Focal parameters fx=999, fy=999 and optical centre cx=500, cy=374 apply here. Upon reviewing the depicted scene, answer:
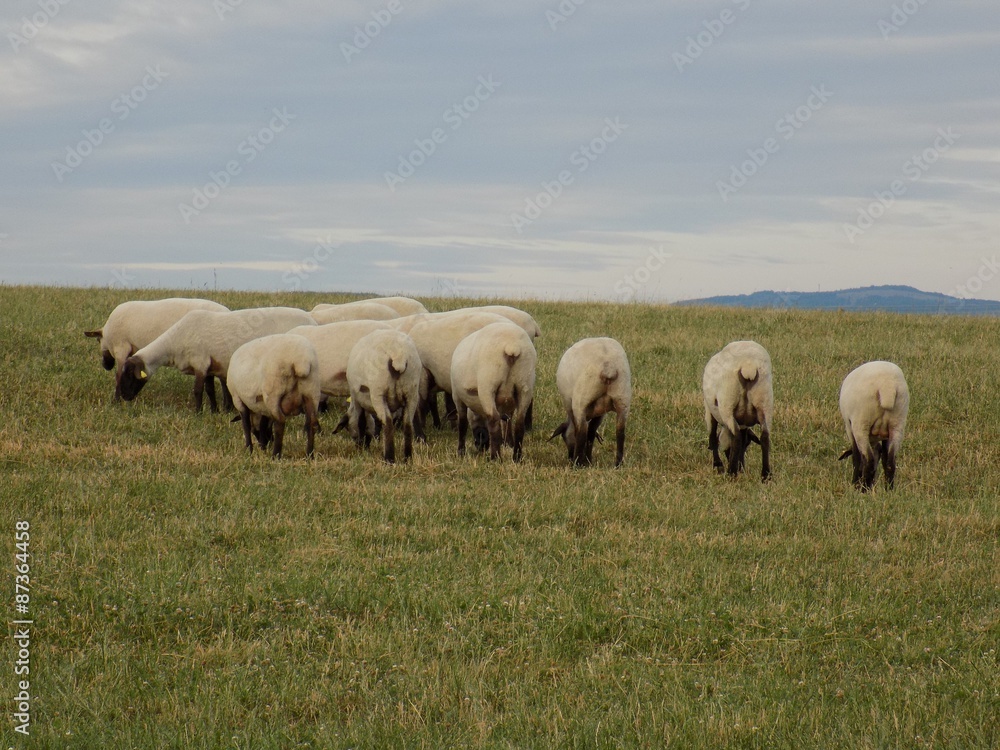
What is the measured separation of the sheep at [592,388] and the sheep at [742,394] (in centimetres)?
103

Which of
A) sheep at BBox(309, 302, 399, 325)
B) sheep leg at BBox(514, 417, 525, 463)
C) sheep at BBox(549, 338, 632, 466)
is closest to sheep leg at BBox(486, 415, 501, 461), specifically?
sheep leg at BBox(514, 417, 525, 463)

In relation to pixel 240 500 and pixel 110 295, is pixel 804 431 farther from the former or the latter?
pixel 110 295

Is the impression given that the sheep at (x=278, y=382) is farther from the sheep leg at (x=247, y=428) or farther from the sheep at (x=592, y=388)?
the sheep at (x=592, y=388)

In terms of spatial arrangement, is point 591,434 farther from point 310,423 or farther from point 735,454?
point 310,423

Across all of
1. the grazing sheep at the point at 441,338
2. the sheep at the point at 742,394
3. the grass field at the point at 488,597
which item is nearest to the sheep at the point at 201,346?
the grass field at the point at 488,597

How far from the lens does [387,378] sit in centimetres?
1108

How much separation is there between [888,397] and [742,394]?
1.48 meters

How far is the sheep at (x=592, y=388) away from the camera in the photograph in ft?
36.2

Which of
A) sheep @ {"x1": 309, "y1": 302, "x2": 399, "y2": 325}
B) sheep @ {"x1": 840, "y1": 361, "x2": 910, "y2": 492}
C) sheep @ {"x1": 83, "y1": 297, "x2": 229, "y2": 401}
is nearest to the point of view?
sheep @ {"x1": 840, "y1": 361, "x2": 910, "y2": 492}

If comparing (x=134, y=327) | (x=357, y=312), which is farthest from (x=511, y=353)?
(x=134, y=327)

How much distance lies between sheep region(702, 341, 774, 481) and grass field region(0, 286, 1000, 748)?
1.39 feet

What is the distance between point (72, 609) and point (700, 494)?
233 inches

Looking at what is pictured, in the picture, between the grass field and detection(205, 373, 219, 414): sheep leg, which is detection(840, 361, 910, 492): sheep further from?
detection(205, 373, 219, 414): sheep leg

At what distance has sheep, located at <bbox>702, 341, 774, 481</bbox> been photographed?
10.6 meters
